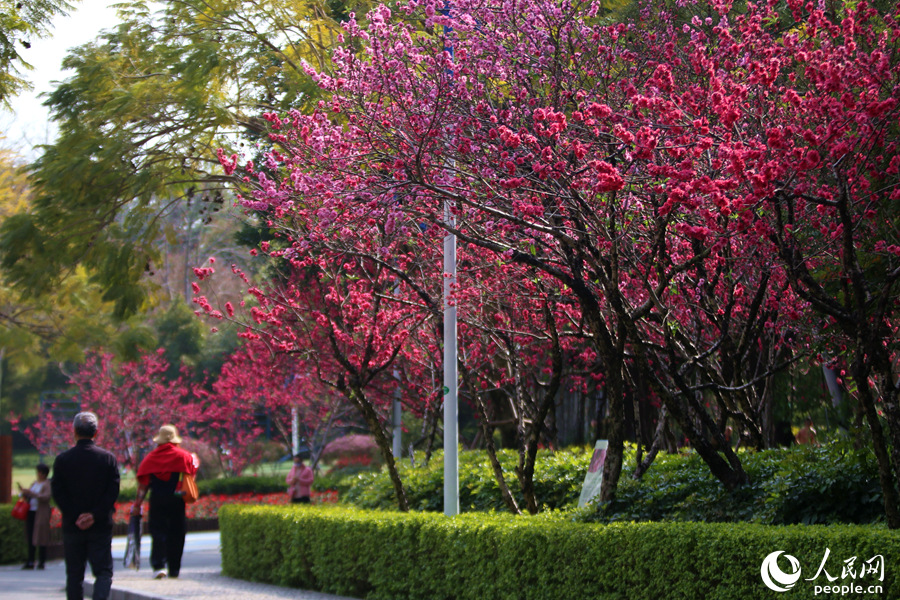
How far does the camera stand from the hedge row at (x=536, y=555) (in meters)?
5.78

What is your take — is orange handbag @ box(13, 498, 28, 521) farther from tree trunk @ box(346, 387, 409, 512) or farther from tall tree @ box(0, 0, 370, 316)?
tree trunk @ box(346, 387, 409, 512)

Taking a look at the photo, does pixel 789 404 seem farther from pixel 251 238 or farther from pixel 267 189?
pixel 251 238

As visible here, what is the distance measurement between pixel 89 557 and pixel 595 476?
14.5ft

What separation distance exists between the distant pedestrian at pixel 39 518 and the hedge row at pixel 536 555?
19.1 ft

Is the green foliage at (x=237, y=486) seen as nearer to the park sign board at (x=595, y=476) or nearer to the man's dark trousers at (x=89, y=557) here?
the park sign board at (x=595, y=476)

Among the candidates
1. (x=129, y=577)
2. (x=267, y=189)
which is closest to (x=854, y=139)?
(x=267, y=189)

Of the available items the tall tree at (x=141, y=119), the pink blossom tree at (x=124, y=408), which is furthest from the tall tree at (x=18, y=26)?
the pink blossom tree at (x=124, y=408)

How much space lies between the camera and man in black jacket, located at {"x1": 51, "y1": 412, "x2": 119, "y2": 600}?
7703 millimetres

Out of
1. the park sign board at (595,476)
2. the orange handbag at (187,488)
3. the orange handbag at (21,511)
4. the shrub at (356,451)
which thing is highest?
the park sign board at (595,476)

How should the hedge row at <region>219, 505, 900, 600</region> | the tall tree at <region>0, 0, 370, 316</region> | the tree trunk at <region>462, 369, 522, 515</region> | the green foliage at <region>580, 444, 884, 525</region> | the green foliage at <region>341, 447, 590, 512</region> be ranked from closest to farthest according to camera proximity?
1. the hedge row at <region>219, 505, 900, 600</region>
2. the green foliage at <region>580, 444, 884, 525</region>
3. the tree trunk at <region>462, 369, 522, 515</region>
4. the green foliage at <region>341, 447, 590, 512</region>
5. the tall tree at <region>0, 0, 370, 316</region>

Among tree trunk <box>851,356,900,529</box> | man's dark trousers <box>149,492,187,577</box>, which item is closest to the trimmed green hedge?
man's dark trousers <box>149,492,187,577</box>

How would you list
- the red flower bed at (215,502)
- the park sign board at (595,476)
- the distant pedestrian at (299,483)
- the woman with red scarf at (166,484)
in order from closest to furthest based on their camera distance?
the park sign board at (595,476) → the woman with red scarf at (166,484) → the distant pedestrian at (299,483) → the red flower bed at (215,502)

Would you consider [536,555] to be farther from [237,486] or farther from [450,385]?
[237,486]

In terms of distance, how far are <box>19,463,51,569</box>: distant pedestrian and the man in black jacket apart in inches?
347
